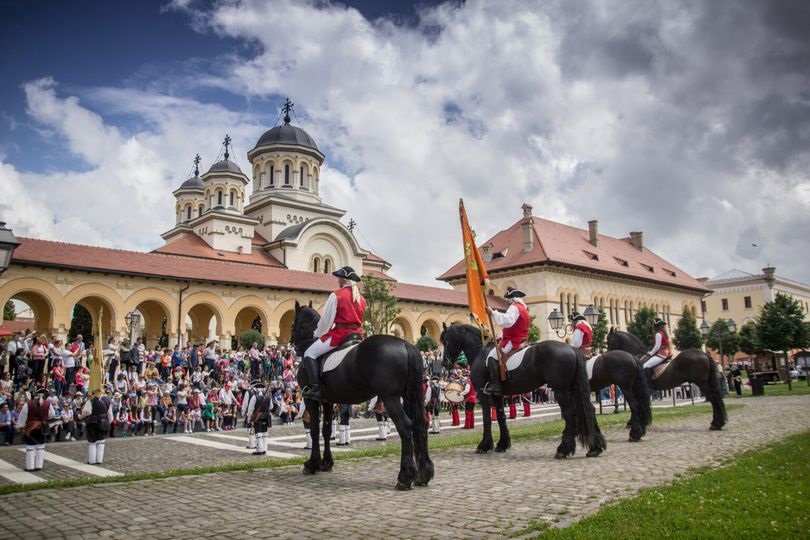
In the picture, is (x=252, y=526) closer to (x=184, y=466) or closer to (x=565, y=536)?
(x=565, y=536)

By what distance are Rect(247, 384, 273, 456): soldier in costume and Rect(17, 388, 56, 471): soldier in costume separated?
398 centimetres

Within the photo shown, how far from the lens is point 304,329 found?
9062 mm

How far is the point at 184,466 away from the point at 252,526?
19.6ft

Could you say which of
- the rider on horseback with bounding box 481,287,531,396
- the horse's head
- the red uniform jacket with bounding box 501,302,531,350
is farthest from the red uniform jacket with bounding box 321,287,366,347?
the red uniform jacket with bounding box 501,302,531,350

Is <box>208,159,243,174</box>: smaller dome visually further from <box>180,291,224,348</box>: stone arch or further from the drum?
the drum

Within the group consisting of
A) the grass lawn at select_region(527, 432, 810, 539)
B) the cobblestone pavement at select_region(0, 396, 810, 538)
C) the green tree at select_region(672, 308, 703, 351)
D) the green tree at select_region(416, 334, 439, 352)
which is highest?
the green tree at select_region(672, 308, 703, 351)

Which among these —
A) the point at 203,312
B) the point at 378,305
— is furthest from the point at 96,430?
the point at 203,312

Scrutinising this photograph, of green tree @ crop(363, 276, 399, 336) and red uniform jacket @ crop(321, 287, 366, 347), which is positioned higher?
green tree @ crop(363, 276, 399, 336)

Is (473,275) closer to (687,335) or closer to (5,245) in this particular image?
(5,245)

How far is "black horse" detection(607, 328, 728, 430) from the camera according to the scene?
12.8 metres

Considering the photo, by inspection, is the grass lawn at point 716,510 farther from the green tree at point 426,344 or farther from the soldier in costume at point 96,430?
the green tree at point 426,344

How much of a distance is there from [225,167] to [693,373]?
5273 cm

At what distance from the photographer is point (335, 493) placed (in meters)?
6.98

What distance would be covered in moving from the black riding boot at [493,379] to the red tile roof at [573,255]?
137 ft
